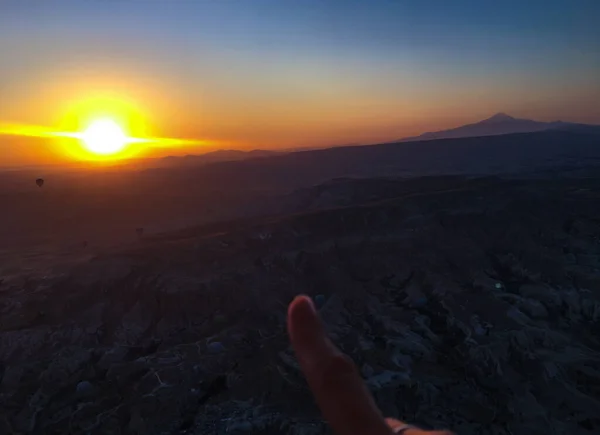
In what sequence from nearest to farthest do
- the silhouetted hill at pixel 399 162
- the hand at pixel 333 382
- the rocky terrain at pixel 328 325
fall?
the hand at pixel 333 382, the rocky terrain at pixel 328 325, the silhouetted hill at pixel 399 162

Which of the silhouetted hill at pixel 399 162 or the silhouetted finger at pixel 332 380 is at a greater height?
the silhouetted finger at pixel 332 380

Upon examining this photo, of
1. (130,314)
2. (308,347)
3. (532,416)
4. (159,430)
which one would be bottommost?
(532,416)

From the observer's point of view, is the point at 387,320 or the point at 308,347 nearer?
the point at 308,347

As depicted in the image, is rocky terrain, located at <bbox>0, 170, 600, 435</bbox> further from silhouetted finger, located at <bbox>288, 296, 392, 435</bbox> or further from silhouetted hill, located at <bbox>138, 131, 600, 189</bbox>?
silhouetted hill, located at <bbox>138, 131, 600, 189</bbox>

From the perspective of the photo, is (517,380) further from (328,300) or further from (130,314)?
(130,314)

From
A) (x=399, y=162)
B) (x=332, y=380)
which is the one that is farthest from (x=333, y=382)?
(x=399, y=162)

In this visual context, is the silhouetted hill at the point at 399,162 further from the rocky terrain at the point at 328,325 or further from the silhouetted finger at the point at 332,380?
the silhouetted finger at the point at 332,380

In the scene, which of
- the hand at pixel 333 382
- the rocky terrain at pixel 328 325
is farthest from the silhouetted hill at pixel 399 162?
the hand at pixel 333 382

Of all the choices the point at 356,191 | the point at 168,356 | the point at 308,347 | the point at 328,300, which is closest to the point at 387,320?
the point at 328,300
